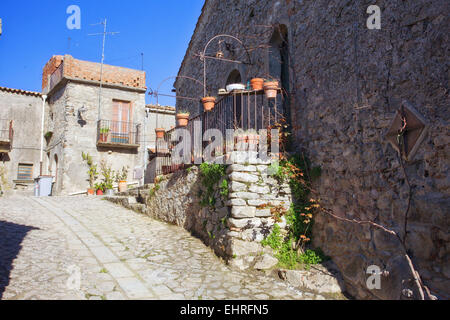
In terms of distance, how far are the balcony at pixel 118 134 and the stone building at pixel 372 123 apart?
12006 mm

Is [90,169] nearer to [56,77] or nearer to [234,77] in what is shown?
[56,77]

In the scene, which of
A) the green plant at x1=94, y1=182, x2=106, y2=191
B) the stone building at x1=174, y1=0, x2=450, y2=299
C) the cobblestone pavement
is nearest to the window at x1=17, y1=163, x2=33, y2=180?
the green plant at x1=94, y1=182, x2=106, y2=191

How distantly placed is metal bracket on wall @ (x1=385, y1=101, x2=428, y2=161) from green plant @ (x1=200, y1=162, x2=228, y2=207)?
2.82 m

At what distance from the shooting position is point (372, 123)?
12.1ft

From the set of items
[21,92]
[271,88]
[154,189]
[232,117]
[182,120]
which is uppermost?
[21,92]

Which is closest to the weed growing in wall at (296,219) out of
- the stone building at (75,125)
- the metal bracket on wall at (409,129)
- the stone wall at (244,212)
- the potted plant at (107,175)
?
the stone wall at (244,212)

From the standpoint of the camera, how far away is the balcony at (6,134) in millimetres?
15898

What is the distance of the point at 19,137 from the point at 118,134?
5.20 meters

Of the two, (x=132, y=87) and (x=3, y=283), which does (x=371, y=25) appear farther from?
(x=132, y=87)

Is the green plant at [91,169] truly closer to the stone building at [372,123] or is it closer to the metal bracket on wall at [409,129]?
the stone building at [372,123]

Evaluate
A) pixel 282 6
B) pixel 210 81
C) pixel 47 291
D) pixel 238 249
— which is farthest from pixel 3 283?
pixel 210 81

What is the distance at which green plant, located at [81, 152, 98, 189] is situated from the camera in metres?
15.2

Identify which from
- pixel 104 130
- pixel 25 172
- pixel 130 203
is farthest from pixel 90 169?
pixel 130 203
